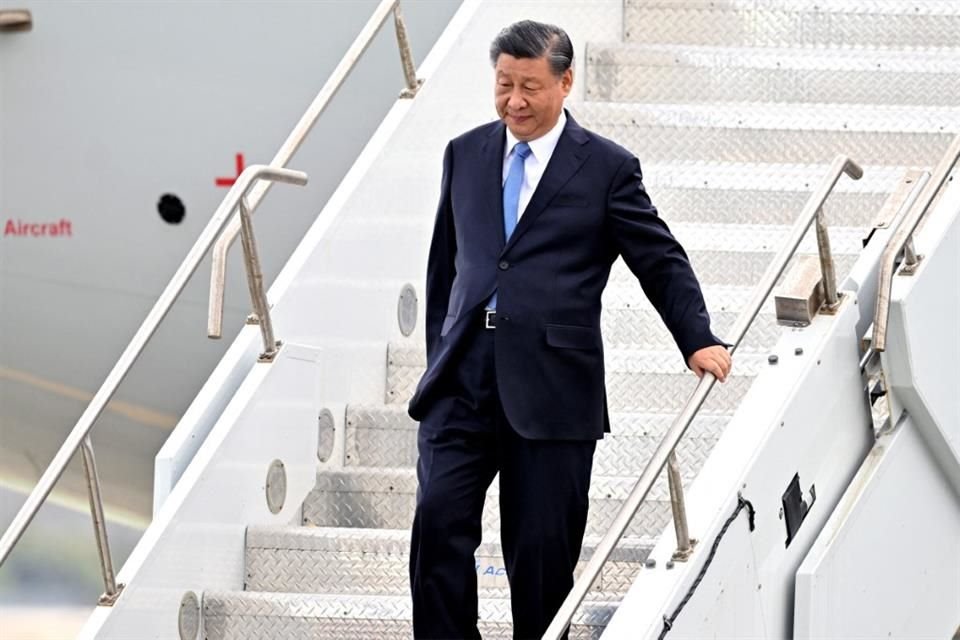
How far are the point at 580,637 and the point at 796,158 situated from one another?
2244 mm

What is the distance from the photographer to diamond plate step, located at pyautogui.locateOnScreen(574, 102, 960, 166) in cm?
572

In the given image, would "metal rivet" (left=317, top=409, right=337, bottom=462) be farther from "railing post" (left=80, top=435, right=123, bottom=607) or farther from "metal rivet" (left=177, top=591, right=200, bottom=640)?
"railing post" (left=80, top=435, right=123, bottom=607)

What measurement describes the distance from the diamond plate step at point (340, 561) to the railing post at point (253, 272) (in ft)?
1.75

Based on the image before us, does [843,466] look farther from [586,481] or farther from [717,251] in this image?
[717,251]

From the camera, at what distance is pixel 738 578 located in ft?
12.2

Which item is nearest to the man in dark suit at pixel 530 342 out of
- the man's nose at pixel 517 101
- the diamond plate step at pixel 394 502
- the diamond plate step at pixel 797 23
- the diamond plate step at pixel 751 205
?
the man's nose at pixel 517 101

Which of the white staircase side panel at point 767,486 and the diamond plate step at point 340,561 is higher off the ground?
the white staircase side panel at point 767,486

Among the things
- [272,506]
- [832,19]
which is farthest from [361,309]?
[832,19]

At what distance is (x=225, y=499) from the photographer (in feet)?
14.7

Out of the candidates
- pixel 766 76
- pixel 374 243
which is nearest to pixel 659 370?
pixel 374 243

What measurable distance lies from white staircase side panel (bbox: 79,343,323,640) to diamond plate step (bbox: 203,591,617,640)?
10cm

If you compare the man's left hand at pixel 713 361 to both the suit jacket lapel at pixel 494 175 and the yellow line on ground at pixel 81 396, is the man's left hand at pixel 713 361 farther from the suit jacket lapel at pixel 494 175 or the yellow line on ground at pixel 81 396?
the yellow line on ground at pixel 81 396

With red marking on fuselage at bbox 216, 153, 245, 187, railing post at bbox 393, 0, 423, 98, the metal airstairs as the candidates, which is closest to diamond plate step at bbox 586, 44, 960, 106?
the metal airstairs

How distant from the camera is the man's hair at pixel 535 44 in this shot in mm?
3414
